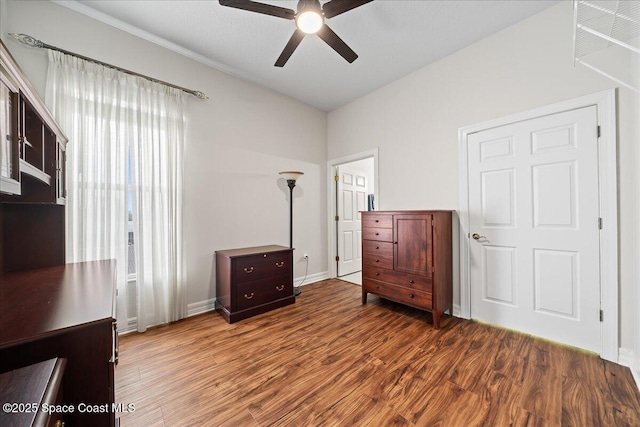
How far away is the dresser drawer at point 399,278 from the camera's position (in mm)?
2510

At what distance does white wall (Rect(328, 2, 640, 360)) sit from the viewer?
1812 millimetres

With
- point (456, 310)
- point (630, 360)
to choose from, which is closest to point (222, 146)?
point (456, 310)

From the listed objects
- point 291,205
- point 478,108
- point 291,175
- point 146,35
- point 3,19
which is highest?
point 146,35

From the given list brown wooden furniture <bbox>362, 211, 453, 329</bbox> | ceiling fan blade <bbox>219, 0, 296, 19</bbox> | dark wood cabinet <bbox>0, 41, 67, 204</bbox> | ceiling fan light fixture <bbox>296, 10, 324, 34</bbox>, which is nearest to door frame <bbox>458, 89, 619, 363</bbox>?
brown wooden furniture <bbox>362, 211, 453, 329</bbox>

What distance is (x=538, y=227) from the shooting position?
222cm

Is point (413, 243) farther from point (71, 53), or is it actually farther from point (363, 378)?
point (71, 53)

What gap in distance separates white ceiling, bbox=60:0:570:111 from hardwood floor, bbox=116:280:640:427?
2.98m

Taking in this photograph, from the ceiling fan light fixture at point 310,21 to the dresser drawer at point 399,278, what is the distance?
8.03 ft

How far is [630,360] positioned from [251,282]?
10.6 feet

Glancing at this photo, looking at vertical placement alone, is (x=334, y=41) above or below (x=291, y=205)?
above

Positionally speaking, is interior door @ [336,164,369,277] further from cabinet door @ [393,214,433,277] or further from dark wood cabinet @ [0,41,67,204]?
dark wood cabinet @ [0,41,67,204]

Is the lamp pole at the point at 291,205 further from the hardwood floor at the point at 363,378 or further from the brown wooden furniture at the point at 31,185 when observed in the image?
the brown wooden furniture at the point at 31,185

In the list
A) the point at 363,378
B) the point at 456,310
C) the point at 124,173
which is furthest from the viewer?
the point at 456,310

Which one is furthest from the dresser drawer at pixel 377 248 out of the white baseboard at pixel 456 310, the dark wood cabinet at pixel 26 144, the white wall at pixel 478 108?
the dark wood cabinet at pixel 26 144
